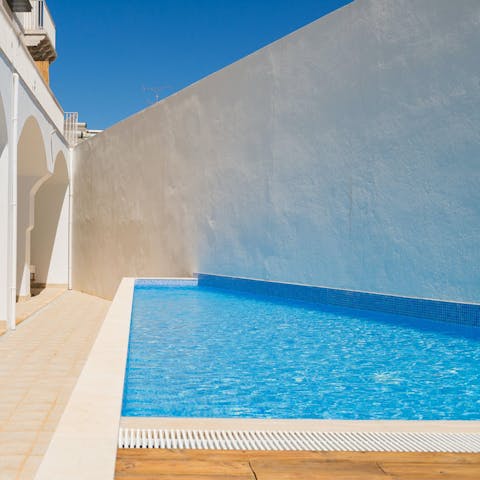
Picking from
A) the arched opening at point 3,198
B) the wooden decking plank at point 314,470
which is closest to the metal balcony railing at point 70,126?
the arched opening at point 3,198

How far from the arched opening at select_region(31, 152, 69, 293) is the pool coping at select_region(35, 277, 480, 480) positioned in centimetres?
1300

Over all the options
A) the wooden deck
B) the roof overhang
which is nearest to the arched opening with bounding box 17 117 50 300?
the roof overhang

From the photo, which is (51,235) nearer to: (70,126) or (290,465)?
(70,126)

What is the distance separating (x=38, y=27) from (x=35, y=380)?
42.7 feet

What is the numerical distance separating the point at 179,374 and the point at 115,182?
1037cm

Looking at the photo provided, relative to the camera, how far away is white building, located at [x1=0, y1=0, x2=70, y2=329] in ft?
23.4

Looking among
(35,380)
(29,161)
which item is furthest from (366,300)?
(29,161)

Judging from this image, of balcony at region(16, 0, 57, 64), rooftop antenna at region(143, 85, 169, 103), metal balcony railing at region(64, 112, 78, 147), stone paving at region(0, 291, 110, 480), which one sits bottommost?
stone paving at region(0, 291, 110, 480)

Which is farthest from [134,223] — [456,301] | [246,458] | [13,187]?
[246,458]

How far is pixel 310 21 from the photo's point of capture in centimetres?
818

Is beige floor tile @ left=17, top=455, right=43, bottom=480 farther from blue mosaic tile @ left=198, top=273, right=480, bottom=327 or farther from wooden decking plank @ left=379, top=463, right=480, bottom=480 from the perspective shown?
blue mosaic tile @ left=198, top=273, right=480, bottom=327

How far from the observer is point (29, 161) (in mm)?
10953

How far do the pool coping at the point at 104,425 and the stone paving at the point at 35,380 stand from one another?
655 mm

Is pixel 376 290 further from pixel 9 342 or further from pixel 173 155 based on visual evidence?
pixel 173 155
